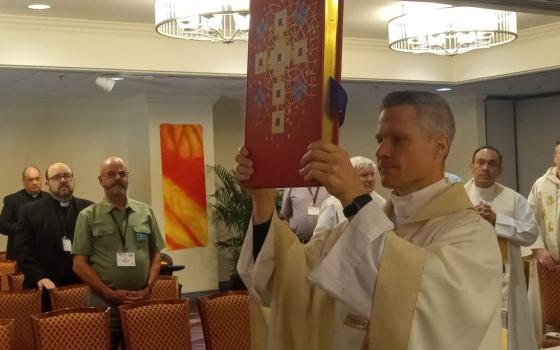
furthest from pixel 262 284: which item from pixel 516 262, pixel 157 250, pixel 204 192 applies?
pixel 204 192

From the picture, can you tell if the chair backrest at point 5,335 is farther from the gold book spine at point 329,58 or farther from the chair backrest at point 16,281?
the gold book spine at point 329,58

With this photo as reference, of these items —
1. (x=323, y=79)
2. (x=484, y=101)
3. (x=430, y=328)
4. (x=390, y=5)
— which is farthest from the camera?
(x=484, y=101)

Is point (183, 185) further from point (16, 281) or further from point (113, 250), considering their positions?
point (113, 250)

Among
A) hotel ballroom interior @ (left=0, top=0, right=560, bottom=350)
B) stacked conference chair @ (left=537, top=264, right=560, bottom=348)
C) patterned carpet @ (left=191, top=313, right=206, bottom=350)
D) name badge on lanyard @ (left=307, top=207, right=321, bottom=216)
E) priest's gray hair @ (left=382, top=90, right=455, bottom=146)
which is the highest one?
hotel ballroom interior @ (left=0, top=0, right=560, bottom=350)

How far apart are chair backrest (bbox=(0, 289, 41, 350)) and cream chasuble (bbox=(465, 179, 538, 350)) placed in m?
2.95

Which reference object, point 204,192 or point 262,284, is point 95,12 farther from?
point 262,284

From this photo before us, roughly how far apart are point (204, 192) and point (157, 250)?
18.2ft

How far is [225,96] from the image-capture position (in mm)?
11156

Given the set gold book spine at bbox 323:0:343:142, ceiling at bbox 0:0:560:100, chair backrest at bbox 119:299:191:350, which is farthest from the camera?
ceiling at bbox 0:0:560:100

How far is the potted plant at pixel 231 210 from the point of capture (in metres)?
10.5

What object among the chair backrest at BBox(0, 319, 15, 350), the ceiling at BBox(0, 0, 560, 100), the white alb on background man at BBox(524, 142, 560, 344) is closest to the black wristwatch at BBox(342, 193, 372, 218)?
the chair backrest at BBox(0, 319, 15, 350)

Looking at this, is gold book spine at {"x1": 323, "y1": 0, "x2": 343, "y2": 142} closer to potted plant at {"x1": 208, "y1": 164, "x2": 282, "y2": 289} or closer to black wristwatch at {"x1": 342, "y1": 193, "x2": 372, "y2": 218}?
black wristwatch at {"x1": 342, "y1": 193, "x2": 372, "y2": 218}

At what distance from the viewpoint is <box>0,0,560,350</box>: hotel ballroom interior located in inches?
298

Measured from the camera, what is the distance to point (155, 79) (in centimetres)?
879
